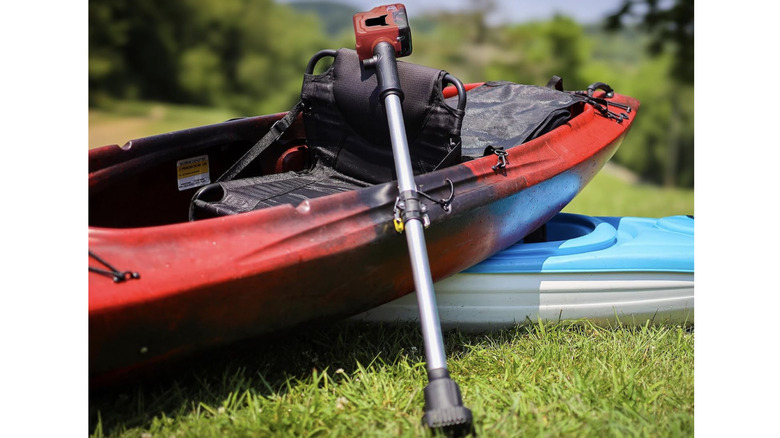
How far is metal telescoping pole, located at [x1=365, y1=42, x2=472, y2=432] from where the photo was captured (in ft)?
6.44

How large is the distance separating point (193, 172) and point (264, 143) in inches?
13.8

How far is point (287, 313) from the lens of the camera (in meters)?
2.23

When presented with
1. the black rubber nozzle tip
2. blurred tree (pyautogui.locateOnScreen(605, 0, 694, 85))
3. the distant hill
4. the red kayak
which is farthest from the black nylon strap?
the distant hill

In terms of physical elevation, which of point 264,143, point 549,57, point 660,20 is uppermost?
point 549,57

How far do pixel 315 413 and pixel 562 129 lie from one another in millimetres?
1909

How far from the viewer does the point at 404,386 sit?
234 cm

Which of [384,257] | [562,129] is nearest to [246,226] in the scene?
[384,257]

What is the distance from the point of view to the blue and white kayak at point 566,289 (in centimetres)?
286

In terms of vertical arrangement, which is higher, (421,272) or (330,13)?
(330,13)

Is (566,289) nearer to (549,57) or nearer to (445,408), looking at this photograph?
(445,408)

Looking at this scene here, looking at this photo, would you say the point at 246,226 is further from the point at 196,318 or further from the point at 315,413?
the point at 315,413

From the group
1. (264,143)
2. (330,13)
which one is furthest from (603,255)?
(330,13)

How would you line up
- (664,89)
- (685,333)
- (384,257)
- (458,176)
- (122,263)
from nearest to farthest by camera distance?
(122,263), (384,257), (458,176), (685,333), (664,89)

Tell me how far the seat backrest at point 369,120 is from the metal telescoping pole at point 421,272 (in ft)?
0.56
